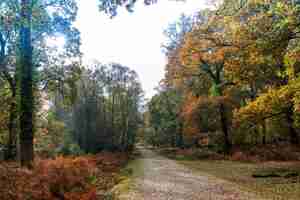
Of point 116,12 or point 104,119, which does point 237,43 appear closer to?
point 116,12

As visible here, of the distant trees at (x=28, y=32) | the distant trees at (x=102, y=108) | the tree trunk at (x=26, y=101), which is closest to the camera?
the distant trees at (x=28, y=32)

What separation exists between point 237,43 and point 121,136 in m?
29.6

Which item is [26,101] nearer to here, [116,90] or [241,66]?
[241,66]

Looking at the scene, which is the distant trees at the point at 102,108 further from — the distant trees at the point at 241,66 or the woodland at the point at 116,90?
Answer: the distant trees at the point at 241,66

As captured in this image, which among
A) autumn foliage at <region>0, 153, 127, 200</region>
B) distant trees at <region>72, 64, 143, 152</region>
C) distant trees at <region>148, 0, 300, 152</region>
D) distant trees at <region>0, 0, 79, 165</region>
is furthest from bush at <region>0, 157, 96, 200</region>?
distant trees at <region>72, 64, 143, 152</region>

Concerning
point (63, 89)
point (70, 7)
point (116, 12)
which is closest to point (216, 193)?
point (116, 12)

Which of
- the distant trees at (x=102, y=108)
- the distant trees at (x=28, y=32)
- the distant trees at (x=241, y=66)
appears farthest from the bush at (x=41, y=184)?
the distant trees at (x=102, y=108)

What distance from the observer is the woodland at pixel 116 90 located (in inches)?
311

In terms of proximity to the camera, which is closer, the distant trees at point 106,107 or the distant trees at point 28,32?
the distant trees at point 28,32

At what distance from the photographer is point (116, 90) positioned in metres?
36.9

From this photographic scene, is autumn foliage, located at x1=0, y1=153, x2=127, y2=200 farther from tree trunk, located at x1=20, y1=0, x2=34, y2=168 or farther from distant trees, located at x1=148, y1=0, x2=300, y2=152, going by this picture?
distant trees, located at x1=148, y1=0, x2=300, y2=152

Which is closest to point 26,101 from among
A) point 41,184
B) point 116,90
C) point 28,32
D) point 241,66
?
point 28,32

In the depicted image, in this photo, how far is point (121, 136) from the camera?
38.1 meters

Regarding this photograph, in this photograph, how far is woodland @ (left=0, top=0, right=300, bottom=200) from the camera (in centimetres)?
789
